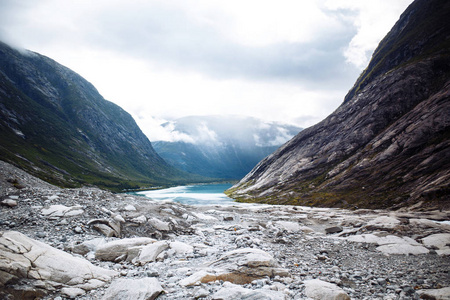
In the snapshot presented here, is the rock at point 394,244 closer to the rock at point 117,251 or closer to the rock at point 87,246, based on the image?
the rock at point 117,251

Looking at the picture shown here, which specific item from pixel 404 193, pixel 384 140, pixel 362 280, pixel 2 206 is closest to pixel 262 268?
pixel 362 280

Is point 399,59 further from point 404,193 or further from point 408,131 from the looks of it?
point 404,193

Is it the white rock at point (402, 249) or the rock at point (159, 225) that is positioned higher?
the rock at point (159, 225)

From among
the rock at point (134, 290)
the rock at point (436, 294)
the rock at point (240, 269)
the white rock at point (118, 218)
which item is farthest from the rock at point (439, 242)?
the white rock at point (118, 218)

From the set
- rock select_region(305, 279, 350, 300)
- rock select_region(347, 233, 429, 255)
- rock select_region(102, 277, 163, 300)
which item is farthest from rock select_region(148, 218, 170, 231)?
rock select_region(347, 233, 429, 255)

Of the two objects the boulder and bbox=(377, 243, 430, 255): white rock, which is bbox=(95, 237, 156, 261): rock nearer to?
the boulder

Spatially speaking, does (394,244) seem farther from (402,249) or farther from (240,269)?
(240,269)
